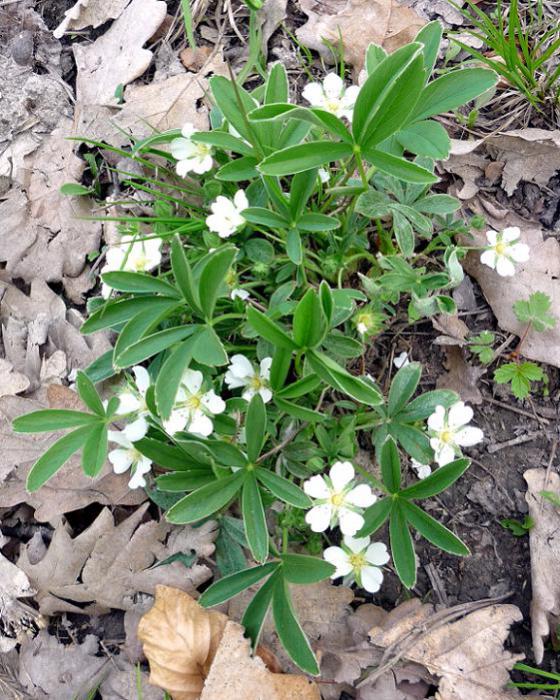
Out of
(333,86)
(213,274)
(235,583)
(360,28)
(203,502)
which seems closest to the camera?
(213,274)

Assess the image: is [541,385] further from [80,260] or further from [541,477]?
[80,260]

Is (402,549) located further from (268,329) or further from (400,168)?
(400,168)

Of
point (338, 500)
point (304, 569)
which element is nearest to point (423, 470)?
point (338, 500)

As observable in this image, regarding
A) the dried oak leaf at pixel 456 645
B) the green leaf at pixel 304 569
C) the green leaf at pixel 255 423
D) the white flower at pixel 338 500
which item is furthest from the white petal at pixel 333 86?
the dried oak leaf at pixel 456 645

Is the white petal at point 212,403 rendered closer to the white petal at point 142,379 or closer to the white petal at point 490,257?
the white petal at point 142,379

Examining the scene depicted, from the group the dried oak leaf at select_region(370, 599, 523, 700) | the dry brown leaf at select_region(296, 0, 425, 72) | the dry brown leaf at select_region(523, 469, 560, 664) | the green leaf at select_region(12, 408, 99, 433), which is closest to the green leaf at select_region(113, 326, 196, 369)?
the green leaf at select_region(12, 408, 99, 433)

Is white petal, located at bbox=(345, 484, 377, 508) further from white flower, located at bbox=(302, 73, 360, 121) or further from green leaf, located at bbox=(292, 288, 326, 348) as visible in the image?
white flower, located at bbox=(302, 73, 360, 121)
